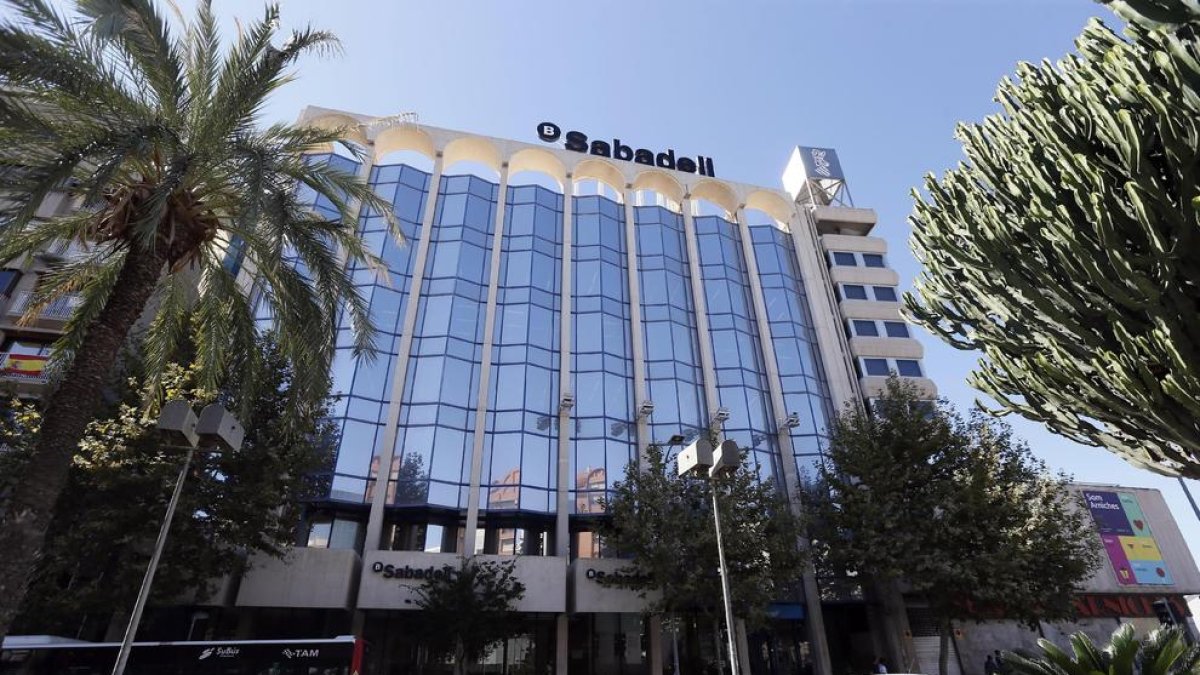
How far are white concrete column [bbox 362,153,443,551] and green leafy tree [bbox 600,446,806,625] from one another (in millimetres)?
8891

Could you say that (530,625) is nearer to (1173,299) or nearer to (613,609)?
(613,609)

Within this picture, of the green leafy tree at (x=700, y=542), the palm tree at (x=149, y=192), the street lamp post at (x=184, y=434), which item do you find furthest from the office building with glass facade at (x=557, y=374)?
the street lamp post at (x=184, y=434)

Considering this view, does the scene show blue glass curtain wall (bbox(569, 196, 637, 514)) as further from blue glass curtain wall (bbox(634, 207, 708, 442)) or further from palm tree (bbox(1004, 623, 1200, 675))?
palm tree (bbox(1004, 623, 1200, 675))

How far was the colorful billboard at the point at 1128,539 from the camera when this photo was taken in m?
31.4

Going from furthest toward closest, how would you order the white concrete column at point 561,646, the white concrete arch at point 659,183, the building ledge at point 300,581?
1. the white concrete arch at point 659,183
2. the white concrete column at point 561,646
3. the building ledge at point 300,581

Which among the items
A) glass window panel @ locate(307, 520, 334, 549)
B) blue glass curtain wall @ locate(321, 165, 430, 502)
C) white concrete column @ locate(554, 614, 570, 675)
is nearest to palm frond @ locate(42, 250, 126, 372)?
blue glass curtain wall @ locate(321, 165, 430, 502)

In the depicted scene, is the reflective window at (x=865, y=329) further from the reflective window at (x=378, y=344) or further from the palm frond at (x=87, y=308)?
the palm frond at (x=87, y=308)

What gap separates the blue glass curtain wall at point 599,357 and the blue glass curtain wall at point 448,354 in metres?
4.73

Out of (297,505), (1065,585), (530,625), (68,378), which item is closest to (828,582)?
(1065,585)

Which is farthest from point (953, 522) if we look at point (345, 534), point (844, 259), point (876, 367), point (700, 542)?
point (345, 534)

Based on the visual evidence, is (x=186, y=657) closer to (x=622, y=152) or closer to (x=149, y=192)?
(x=149, y=192)

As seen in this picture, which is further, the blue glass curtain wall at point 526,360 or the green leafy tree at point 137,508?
the blue glass curtain wall at point 526,360

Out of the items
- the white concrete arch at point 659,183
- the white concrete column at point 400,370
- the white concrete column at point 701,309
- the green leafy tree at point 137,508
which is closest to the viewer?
the green leafy tree at point 137,508

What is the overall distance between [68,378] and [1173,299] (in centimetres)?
1343
